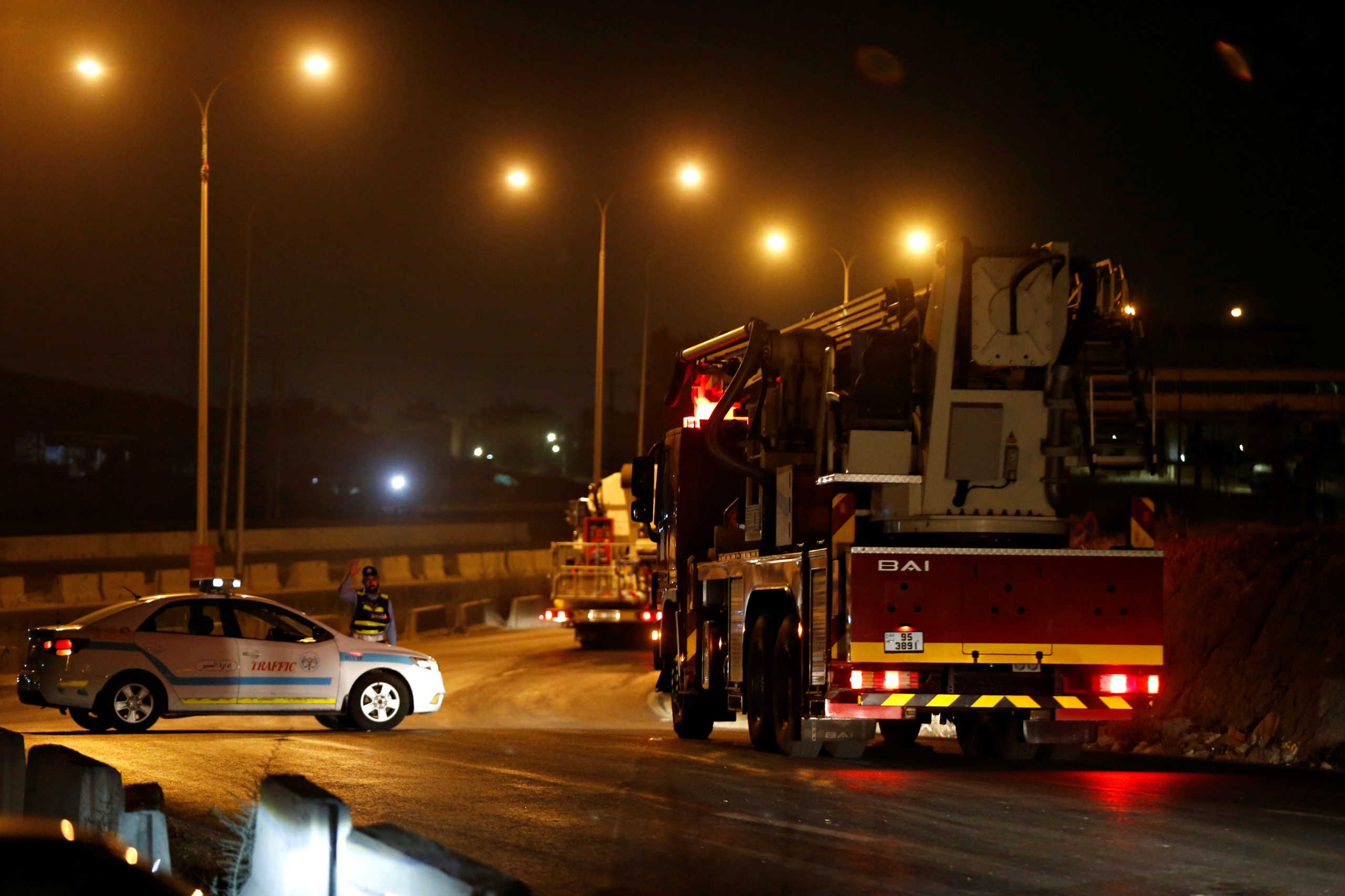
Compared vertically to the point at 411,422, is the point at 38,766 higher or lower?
lower

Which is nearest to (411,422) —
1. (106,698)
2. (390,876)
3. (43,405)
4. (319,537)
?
(43,405)

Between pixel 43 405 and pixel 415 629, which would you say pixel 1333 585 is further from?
pixel 43 405

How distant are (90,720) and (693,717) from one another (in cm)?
595

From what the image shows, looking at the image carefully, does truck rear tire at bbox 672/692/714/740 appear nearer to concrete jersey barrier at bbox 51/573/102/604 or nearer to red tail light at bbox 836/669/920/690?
red tail light at bbox 836/669/920/690

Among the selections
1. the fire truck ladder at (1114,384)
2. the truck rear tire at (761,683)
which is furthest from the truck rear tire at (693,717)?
the fire truck ladder at (1114,384)

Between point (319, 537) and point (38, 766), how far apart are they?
51.2 m

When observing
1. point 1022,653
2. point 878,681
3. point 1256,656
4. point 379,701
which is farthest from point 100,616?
point 1256,656

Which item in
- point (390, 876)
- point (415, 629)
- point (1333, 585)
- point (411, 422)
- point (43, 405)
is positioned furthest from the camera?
point (411, 422)

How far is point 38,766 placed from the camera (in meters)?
7.29

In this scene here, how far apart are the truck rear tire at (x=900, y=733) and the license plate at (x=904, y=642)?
343cm

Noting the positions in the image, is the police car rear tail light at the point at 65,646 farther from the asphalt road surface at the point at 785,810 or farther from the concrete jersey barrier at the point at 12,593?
the concrete jersey barrier at the point at 12,593

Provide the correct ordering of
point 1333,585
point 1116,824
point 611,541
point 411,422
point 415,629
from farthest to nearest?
point 411,422 → point 415,629 → point 611,541 → point 1333,585 → point 1116,824

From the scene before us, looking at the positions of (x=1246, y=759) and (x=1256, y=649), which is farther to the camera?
(x=1256, y=649)

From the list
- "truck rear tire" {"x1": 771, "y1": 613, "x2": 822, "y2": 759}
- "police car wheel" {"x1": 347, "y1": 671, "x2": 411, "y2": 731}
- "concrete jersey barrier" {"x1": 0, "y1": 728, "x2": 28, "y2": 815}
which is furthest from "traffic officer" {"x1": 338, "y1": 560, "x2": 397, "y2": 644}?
"concrete jersey barrier" {"x1": 0, "y1": 728, "x2": 28, "y2": 815}
